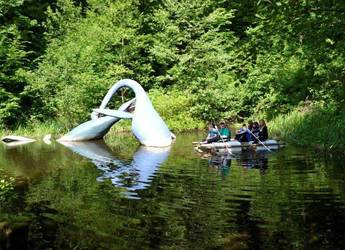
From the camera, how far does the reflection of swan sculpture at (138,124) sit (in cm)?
2084

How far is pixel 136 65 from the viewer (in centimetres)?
3234

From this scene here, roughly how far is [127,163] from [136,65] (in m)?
17.5

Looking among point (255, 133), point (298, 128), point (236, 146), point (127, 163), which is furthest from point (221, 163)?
point (298, 128)

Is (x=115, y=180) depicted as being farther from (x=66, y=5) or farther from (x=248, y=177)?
(x=66, y=5)

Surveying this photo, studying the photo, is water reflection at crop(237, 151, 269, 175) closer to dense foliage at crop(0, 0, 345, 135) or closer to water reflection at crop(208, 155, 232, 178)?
water reflection at crop(208, 155, 232, 178)

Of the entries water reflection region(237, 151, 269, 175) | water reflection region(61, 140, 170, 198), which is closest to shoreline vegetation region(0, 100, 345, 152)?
water reflection region(237, 151, 269, 175)

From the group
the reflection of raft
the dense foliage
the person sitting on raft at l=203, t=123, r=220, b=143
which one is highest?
the dense foliage

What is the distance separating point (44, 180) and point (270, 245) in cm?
744

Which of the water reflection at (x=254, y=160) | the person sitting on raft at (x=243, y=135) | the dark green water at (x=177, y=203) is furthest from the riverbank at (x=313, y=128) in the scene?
the water reflection at (x=254, y=160)

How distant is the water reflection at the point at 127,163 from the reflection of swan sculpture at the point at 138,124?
34.8 inches

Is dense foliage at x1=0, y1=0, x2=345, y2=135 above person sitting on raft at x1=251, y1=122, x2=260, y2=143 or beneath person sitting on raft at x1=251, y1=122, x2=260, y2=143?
above

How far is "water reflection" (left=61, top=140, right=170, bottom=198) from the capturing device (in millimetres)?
12312

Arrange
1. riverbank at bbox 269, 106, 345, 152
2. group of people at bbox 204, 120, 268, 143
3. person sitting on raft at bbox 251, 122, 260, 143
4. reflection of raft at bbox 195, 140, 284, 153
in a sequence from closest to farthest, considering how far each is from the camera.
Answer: riverbank at bbox 269, 106, 345, 152 → reflection of raft at bbox 195, 140, 284, 153 → person sitting on raft at bbox 251, 122, 260, 143 → group of people at bbox 204, 120, 268, 143

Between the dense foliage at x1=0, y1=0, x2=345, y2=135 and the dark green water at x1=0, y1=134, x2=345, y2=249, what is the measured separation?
40.6ft
